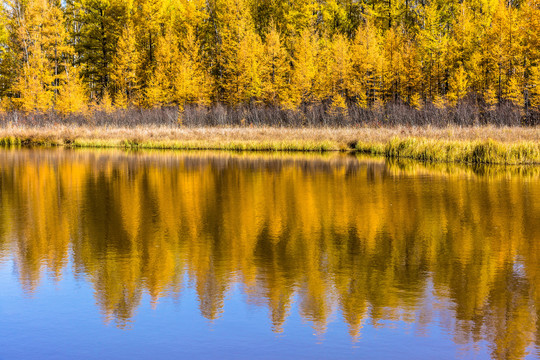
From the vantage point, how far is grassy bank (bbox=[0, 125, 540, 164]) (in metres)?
25.5

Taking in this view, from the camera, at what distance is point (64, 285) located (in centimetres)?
816

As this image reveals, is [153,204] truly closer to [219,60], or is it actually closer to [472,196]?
[472,196]

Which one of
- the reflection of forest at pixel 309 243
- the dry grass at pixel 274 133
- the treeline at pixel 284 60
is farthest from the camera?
the treeline at pixel 284 60

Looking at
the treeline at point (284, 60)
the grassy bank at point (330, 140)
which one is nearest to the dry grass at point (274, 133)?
the grassy bank at point (330, 140)

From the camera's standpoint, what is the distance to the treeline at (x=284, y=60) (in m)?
41.7

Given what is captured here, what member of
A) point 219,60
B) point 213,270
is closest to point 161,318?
point 213,270

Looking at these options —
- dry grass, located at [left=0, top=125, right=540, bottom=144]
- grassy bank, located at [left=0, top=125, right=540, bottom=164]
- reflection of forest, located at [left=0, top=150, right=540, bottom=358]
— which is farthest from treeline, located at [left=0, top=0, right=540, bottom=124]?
reflection of forest, located at [left=0, top=150, right=540, bottom=358]

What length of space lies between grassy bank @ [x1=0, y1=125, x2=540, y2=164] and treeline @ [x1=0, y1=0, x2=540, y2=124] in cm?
609

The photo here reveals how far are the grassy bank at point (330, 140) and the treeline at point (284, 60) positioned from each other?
6.09m

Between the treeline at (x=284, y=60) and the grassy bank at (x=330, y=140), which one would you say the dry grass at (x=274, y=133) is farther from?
the treeline at (x=284, y=60)

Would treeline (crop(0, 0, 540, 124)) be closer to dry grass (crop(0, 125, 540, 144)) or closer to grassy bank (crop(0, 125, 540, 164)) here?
dry grass (crop(0, 125, 540, 144))

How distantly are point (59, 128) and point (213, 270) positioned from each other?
35222 millimetres

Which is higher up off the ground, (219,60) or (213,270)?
(219,60)

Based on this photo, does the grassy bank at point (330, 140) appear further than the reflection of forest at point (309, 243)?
Yes
